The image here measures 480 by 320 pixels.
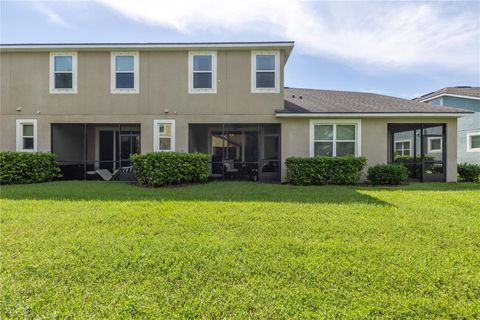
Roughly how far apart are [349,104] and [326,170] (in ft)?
13.9

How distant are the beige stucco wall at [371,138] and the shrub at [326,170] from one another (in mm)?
1054

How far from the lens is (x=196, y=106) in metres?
11.4

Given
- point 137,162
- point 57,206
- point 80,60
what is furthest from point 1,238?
point 80,60

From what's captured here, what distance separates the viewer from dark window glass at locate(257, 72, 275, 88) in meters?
11.3

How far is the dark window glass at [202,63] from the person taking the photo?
11.4m

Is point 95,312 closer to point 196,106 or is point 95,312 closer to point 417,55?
point 196,106

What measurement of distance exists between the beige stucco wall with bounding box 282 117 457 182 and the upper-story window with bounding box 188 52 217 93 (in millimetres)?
3623

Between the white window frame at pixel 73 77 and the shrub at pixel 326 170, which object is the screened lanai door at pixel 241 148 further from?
the white window frame at pixel 73 77

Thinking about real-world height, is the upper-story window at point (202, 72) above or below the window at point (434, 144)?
above

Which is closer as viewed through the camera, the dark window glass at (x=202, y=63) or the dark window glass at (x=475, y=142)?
the dark window glass at (x=202, y=63)

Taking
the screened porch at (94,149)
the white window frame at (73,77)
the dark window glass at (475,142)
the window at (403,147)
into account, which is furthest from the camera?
the window at (403,147)

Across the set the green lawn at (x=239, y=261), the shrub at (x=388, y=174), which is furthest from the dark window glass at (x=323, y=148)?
the green lawn at (x=239, y=261)

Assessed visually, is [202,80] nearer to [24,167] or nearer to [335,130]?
[335,130]

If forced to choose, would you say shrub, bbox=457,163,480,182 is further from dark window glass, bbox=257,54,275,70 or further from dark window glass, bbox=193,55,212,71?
dark window glass, bbox=193,55,212,71
